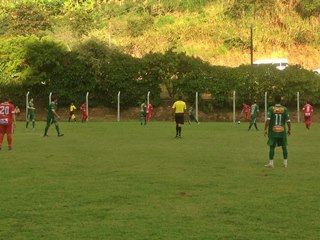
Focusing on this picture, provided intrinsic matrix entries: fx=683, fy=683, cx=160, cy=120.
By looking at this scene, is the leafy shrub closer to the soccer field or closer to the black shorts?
the black shorts

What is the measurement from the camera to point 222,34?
83.4 m

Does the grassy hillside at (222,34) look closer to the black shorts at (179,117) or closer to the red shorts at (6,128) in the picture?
the black shorts at (179,117)

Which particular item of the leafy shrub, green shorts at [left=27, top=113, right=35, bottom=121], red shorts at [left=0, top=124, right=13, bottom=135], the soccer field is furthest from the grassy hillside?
the soccer field

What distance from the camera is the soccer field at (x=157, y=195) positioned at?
30.0ft

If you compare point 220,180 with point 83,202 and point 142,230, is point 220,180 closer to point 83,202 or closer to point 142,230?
point 83,202

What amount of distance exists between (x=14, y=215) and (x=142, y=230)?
2.23 metres

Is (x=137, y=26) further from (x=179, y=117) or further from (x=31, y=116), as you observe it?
(x=179, y=117)

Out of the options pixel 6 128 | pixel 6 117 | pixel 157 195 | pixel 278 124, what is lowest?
pixel 157 195

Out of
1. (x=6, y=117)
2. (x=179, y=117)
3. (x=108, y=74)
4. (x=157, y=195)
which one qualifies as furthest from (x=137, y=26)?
(x=157, y=195)

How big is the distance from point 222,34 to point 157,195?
238 ft

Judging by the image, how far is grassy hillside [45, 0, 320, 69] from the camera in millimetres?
80062

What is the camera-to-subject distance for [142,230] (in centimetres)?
906

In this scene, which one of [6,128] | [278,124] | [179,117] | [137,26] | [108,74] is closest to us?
[278,124]

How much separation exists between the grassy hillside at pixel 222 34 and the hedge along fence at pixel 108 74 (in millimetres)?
13426
